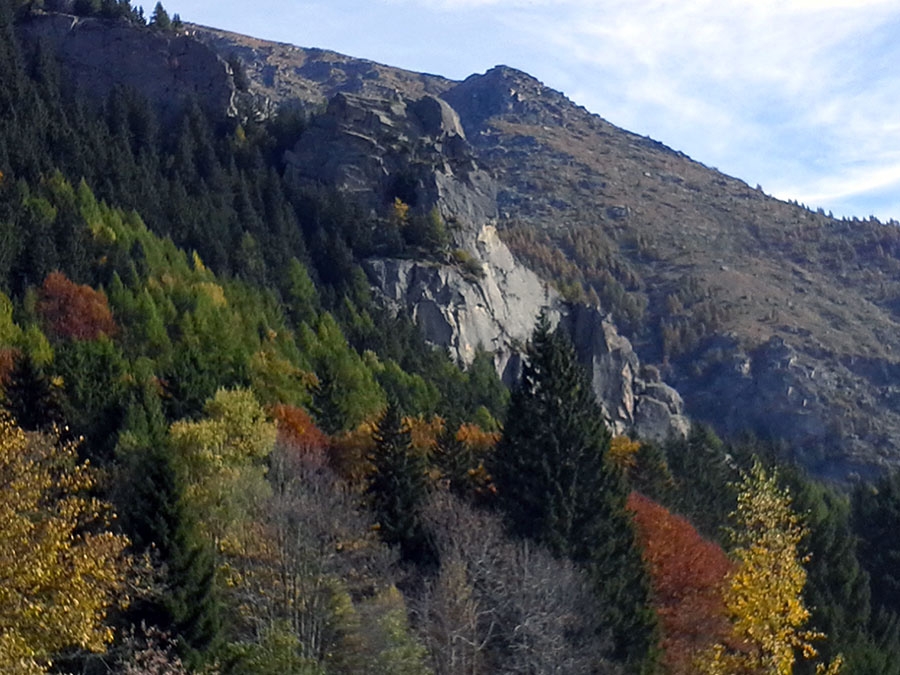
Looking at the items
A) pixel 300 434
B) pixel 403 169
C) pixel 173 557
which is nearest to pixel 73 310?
pixel 300 434

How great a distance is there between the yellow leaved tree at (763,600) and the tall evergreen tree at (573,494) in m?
3.99

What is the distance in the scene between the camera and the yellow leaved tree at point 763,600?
1581 inches

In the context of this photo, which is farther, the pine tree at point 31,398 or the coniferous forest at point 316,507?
the pine tree at point 31,398

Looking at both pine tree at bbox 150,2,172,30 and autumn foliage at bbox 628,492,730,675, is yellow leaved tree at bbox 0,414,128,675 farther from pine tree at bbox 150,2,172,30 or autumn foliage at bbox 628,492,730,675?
pine tree at bbox 150,2,172,30

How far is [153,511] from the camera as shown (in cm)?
3484

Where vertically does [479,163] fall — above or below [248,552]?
above

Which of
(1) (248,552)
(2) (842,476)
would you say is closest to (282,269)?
(1) (248,552)

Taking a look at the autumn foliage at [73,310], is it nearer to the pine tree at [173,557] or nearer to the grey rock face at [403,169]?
the pine tree at [173,557]

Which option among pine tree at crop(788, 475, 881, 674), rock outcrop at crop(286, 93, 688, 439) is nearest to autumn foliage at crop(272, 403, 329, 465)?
pine tree at crop(788, 475, 881, 674)

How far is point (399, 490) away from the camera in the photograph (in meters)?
49.7

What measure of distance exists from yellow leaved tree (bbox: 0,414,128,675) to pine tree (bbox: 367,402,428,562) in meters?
20.2

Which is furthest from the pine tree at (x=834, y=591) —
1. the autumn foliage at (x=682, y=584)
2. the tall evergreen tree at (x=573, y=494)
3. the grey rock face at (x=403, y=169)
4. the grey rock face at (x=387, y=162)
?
the grey rock face at (x=387, y=162)

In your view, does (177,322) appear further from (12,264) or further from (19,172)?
(19,172)

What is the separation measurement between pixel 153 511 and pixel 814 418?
16796 centimetres
